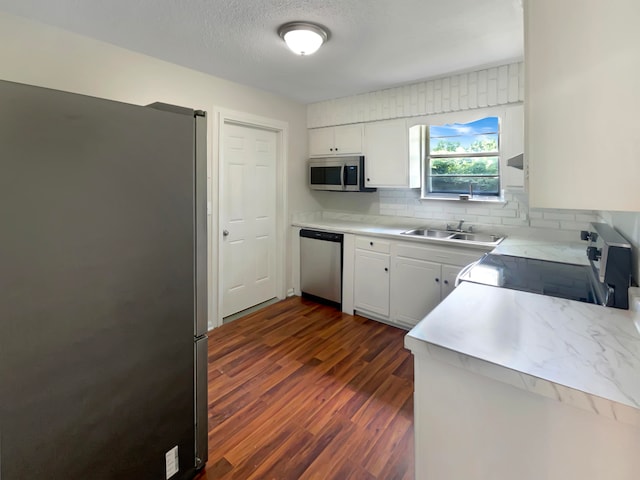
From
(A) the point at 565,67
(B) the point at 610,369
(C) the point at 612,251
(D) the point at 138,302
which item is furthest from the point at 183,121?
(C) the point at 612,251

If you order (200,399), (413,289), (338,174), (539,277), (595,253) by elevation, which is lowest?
(200,399)

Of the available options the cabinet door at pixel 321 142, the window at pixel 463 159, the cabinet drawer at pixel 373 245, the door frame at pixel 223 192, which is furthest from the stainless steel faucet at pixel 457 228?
the door frame at pixel 223 192

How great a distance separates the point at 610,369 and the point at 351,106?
342 centimetres

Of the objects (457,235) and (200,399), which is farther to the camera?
(457,235)

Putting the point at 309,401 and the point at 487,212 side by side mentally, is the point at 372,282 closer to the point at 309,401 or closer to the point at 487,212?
the point at 487,212

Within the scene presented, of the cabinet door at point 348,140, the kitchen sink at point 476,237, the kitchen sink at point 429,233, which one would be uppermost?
the cabinet door at point 348,140

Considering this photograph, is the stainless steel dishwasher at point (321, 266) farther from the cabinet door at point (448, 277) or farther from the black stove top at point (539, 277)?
the black stove top at point (539, 277)

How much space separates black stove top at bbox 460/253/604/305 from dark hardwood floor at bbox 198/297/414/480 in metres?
0.98

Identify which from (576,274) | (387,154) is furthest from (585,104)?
(387,154)

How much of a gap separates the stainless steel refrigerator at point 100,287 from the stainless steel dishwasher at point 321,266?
7.29ft

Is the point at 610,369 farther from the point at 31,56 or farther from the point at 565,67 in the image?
the point at 31,56

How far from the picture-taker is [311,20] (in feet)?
6.42

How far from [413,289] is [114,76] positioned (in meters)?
3.02

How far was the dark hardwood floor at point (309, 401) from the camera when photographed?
1603mm
